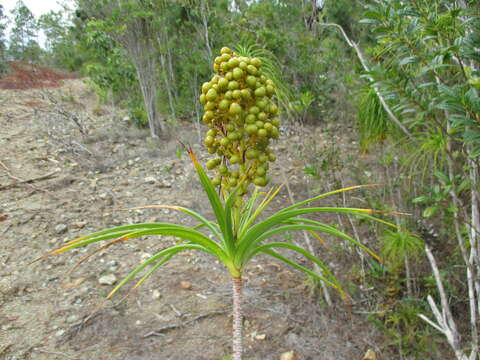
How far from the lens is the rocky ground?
2.26 meters

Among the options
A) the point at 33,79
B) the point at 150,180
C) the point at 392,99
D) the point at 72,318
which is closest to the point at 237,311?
the point at 392,99

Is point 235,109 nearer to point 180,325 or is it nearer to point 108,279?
point 180,325

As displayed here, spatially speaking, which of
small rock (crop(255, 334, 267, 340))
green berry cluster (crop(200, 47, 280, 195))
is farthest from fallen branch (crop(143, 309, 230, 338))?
green berry cluster (crop(200, 47, 280, 195))

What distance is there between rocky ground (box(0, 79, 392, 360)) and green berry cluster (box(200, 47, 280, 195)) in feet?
3.94

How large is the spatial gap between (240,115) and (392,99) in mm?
1088

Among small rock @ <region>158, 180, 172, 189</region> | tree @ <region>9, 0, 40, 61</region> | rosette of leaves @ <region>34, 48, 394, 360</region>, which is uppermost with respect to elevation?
tree @ <region>9, 0, 40, 61</region>

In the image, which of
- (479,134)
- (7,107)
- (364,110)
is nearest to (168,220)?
(364,110)

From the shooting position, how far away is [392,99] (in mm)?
1888

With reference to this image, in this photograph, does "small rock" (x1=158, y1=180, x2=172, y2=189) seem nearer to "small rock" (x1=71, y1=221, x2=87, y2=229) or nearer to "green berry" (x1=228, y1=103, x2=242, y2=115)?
"small rock" (x1=71, y1=221, x2=87, y2=229)

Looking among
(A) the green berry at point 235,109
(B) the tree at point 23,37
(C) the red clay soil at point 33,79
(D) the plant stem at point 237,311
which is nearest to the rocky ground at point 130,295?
(D) the plant stem at point 237,311

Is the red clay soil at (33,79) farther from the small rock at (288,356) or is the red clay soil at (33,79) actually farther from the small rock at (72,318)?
the small rock at (288,356)

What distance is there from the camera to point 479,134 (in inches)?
46.8

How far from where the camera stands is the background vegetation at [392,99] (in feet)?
4.73

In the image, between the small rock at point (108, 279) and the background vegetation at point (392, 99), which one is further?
the small rock at point (108, 279)
